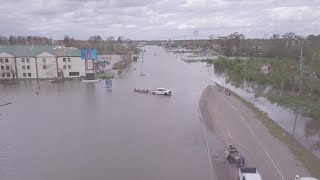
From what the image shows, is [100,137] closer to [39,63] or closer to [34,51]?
[39,63]

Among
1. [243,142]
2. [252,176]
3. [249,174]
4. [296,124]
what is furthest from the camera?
[296,124]

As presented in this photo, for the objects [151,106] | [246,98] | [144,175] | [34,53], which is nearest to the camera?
[144,175]

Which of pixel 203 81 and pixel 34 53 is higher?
pixel 34 53

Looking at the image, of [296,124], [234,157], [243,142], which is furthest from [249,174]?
[296,124]

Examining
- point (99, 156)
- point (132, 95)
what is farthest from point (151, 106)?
point (99, 156)

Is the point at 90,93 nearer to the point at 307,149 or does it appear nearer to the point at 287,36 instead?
the point at 307,149

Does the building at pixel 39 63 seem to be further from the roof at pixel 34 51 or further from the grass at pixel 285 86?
the grass at pixel 285 86

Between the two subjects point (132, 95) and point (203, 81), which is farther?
point (203, 81)

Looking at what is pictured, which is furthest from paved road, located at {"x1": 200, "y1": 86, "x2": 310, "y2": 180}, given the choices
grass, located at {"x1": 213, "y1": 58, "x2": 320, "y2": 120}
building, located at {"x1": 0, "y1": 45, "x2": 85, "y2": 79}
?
building, located at {"x1": 0, "y1": 45, "x2": 85, "y2": 79}
